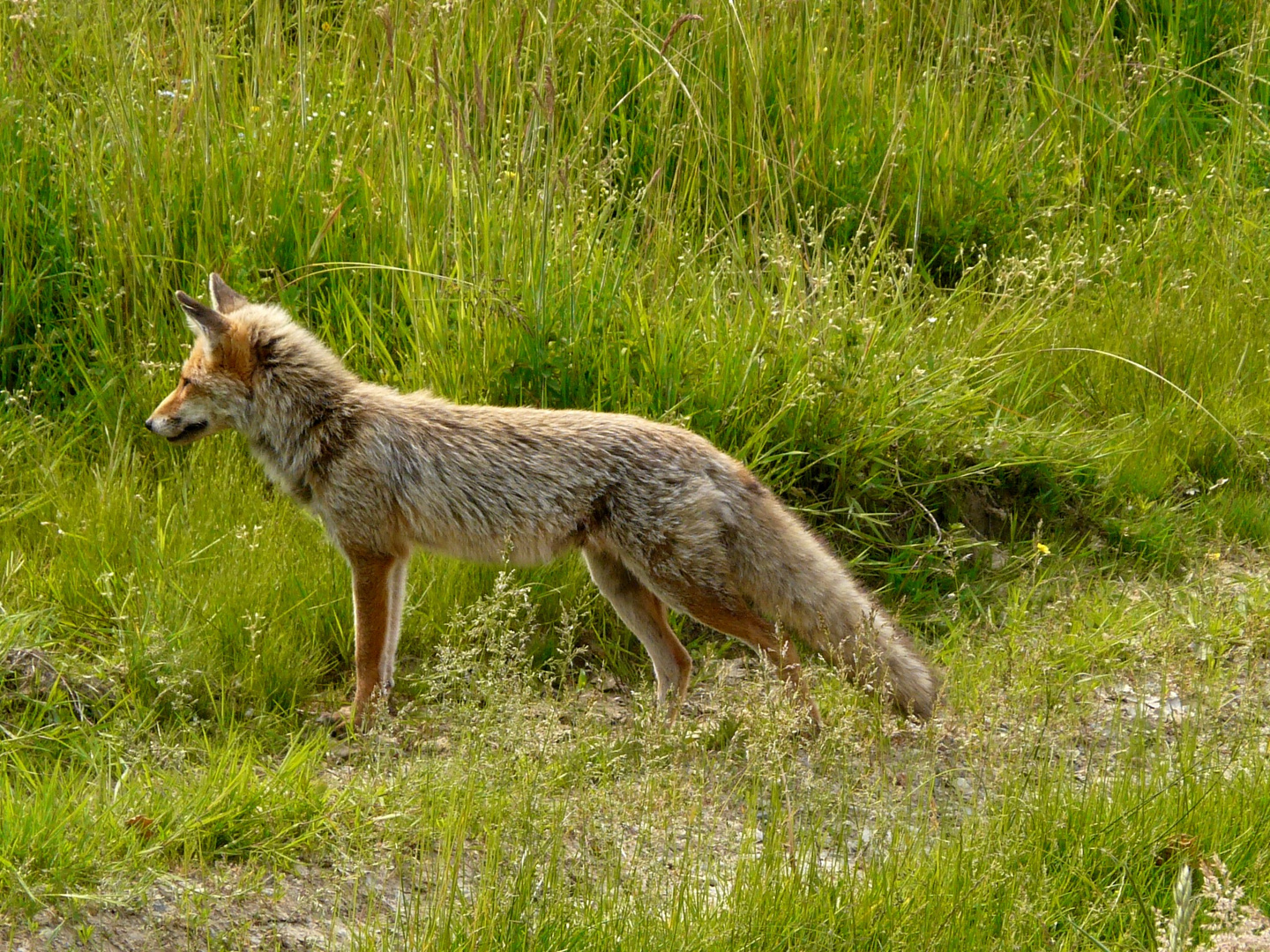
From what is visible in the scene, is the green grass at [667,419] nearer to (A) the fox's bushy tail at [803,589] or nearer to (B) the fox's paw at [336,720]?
(B) the fox's paw at [336,720]

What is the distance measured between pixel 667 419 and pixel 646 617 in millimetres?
912

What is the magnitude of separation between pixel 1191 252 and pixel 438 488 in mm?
4700

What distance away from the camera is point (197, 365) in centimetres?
516

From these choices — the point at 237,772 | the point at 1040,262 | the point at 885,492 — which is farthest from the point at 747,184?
the point at 237,772

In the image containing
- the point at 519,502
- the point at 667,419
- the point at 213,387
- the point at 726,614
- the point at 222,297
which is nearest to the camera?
the point at 726,614

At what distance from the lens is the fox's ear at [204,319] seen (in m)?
4.82

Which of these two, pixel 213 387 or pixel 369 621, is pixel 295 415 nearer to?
pixel 213 387

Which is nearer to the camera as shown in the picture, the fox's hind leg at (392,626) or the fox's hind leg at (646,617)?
the fox's hind leg at (392,626)

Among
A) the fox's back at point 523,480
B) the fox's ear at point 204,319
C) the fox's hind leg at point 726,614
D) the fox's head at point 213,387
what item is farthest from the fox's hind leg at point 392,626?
the fox's ear at point 204,319

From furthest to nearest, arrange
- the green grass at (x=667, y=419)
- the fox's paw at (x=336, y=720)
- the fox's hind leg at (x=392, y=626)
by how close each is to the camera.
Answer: the fox's hind leg at (x=392, y=626) → the fox's paw at (x=336, y=720) → the green grass at (x=667, y=419)

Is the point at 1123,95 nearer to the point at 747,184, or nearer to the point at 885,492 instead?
the point at 747,184

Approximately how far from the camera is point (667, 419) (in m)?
5.61

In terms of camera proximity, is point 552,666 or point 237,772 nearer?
point 237,772

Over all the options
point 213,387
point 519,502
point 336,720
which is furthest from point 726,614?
point 213,387
